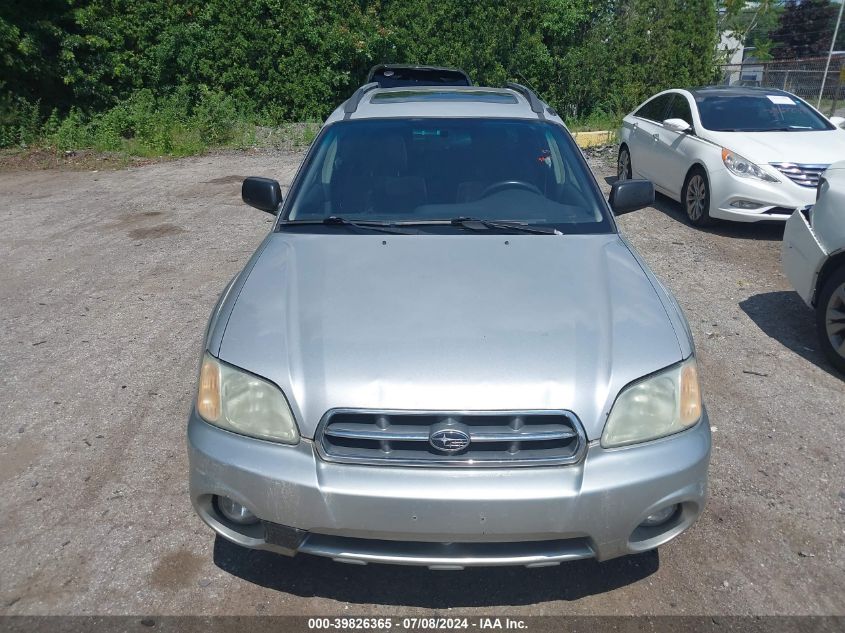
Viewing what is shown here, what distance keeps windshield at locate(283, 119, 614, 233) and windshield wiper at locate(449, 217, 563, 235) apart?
57mm

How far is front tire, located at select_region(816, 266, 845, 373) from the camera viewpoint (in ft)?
15.8

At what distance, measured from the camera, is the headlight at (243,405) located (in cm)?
252

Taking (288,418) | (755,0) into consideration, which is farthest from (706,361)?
(755,0)

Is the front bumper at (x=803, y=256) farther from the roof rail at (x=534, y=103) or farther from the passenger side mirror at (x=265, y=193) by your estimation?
the passenger side mirror at (x=265, y=193)

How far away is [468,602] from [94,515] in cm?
178

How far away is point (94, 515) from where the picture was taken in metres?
3.38

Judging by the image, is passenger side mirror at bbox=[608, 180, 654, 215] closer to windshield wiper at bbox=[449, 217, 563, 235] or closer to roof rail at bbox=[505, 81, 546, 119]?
roof rail at bbox=[505, 81, 546, 119]

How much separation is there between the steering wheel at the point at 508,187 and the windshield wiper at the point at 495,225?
28 centimetres

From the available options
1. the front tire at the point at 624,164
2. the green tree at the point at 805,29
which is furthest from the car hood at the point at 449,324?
the green tree at the point at 805,29

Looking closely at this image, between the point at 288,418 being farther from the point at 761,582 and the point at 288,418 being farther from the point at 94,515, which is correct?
the point at 761,582

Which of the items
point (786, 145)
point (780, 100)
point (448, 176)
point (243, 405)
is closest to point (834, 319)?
point (448, 176)

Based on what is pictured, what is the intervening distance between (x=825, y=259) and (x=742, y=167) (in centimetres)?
327

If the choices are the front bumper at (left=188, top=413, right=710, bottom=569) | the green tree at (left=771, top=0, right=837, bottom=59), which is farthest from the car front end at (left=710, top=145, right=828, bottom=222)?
the green tree at (left=771, top=0, right=837, bottom=59)

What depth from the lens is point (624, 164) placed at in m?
10.8
